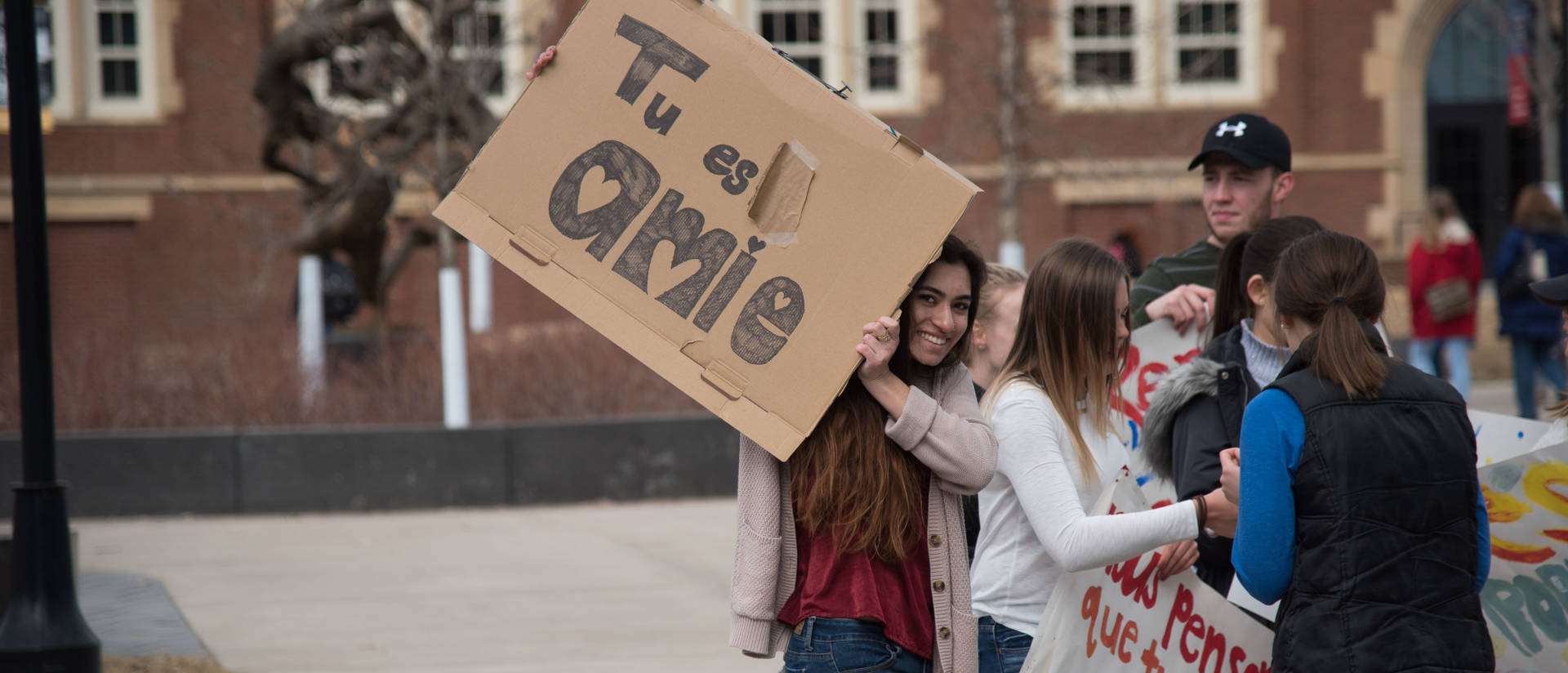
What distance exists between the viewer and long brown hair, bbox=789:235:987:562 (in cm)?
265

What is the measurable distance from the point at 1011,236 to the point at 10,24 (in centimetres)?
993

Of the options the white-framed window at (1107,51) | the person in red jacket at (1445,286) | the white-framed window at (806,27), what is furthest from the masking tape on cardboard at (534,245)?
the white-framed window at (806,27)

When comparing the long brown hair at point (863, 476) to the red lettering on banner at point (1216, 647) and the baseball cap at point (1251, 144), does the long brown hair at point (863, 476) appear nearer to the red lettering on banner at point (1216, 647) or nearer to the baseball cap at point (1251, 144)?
the red lettering on banner at point (1216, 647)

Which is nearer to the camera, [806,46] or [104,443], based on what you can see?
[104,443]

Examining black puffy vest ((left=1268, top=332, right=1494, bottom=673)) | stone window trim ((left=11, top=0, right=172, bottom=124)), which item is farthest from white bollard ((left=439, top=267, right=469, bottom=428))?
stone window trim ((left=11, top=0, right=172, bottom=124))

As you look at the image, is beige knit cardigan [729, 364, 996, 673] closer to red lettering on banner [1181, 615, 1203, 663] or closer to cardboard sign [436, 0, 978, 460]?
cardboard sign [436, 0, 978, 460]

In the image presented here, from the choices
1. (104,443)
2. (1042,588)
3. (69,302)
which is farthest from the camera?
(69,302)

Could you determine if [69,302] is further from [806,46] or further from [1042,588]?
[1042,588]

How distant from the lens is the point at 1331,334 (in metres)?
2.55

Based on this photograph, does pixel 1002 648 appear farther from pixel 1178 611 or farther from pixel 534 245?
pixel 534 245

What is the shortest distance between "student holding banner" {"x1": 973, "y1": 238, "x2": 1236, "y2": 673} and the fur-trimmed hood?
12 cm

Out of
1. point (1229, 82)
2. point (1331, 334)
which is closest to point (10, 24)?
point (1331, 334)

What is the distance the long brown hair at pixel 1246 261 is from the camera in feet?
10.8

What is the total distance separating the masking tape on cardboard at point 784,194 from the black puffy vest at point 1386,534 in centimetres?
97
